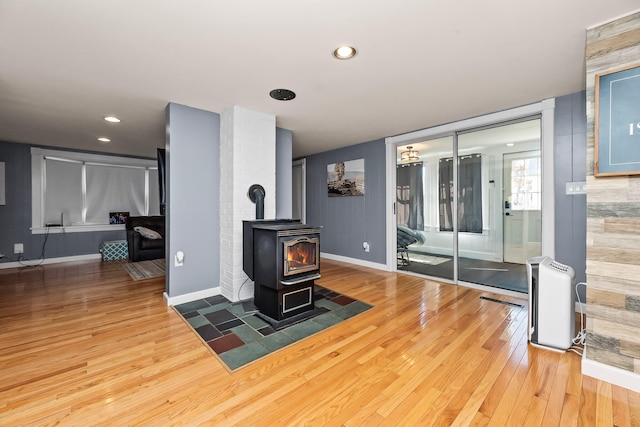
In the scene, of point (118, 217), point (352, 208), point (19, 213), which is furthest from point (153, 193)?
point (352, 208)

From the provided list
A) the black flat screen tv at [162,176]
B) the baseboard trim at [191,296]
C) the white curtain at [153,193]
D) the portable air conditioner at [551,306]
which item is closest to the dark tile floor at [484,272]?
the portable air conditioner at [551,306]

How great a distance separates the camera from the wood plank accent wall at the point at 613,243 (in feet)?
5.23

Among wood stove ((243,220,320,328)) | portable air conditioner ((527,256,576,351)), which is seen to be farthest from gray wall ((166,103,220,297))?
portable air conditioner ((527,256,576,351))

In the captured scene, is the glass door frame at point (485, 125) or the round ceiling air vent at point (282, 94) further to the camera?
the glass door frame at point (485, 125)

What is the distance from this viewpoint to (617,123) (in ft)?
5.31

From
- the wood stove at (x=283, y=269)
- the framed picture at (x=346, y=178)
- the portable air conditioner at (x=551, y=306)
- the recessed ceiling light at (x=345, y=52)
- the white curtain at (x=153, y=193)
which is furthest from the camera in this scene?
the white curtain at (x=153, y=193)

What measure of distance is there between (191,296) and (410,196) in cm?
347

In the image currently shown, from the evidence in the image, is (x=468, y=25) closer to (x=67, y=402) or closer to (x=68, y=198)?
(x=67, y=402)

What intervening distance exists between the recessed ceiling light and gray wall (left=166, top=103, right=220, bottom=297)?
1.89 metres

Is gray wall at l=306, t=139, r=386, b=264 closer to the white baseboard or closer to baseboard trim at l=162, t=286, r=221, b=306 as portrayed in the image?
baseboard trim at l=162, t=286, r=221, b=306

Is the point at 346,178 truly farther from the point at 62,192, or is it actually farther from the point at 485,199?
the point at 62,192

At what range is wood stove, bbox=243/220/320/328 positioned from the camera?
2480 millimetres

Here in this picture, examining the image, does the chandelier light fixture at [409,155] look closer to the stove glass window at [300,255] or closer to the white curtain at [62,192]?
the stove glass window at [300,255]

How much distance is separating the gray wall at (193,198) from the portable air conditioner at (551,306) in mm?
3201
